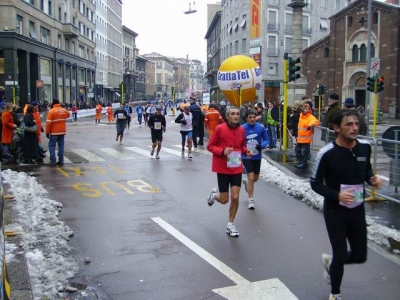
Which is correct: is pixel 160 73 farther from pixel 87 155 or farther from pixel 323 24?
pixel 87 155

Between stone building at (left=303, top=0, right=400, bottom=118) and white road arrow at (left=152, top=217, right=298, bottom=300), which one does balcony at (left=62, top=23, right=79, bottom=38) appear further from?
white road arrow at (left=152, top=217, right=298, bottom=300)

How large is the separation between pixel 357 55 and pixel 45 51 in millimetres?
31504

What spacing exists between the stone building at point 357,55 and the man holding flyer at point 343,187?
42.6 metres

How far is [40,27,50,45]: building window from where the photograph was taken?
150 ft

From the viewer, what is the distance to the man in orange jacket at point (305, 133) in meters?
12.6

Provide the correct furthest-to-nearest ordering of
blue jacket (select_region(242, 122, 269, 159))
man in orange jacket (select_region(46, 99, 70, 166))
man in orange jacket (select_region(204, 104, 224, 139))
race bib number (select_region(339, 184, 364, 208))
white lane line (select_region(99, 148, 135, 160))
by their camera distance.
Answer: man in orange jacket (select_region(204, 104, 224, 139)) < white lane line (select_region(99, 148, 135, 160)) < man in orange jacket (select_region(46, 99, 70, 166)) < blue jacket (select_region(242, 122, 269, 159)) < race bib number (select_region(339, 184, 364, 208))

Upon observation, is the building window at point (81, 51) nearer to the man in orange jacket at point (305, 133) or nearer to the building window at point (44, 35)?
the building window at point (44, 35)

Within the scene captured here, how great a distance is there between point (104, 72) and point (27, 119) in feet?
228

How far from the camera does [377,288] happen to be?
16.5 feet

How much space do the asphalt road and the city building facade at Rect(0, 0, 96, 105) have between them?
23.5 metres

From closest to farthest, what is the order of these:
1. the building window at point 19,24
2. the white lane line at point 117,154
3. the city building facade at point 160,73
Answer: the white lane line at point 117,154
the building window at point 19,24
the city building facade at point 160,73

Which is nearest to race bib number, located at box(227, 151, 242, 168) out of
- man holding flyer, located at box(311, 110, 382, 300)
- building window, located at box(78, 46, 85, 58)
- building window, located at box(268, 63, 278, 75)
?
man holding flyer, located at box(311, 110, 382, 300)

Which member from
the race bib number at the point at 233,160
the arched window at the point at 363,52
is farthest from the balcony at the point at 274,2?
the race bib number at the point at 233,160

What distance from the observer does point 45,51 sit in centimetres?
4562
